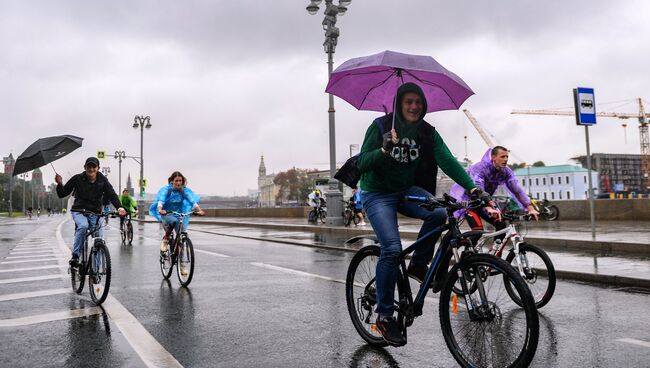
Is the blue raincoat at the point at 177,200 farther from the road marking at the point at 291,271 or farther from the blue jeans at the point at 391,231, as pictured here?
the blue jeans at the point at 391,231

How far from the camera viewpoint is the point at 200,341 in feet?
14.5

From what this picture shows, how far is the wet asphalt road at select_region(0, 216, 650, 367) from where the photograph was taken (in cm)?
387

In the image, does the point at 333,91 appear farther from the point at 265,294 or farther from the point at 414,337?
the point at 265,294

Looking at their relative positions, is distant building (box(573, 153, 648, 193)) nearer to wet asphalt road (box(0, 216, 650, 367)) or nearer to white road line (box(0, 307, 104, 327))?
wet asphalt road (box(0, 216, 650, 367))

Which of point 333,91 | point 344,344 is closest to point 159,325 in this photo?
point 344,344

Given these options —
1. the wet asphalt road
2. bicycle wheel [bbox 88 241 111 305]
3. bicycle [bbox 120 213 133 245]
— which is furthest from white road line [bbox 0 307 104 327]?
bicycle [bbox 120 213 133 245]

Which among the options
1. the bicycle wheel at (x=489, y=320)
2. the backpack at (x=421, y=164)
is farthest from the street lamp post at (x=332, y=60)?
the bicycle wheel at (x=489, y=320)

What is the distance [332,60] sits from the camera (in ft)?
64.7

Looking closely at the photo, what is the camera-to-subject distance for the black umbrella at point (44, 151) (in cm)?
750

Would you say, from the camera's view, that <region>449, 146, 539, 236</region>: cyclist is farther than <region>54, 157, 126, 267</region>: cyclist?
No

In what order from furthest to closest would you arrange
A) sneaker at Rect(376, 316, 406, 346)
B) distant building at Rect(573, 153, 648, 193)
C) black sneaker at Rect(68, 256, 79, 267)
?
distant building at Rect(573, 153, 648, 193), black sneaker at Rect(68, 256, 79, 267), sneaker at Rect(376, 316, 406, 346)

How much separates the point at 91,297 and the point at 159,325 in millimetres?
1825

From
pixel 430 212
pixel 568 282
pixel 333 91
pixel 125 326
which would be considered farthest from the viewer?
pixel 568 282

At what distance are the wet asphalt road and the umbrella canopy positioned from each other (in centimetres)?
193
